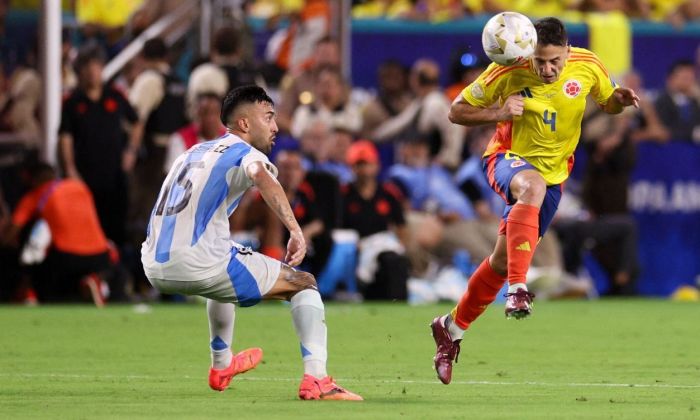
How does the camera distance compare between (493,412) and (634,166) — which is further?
(634,166)

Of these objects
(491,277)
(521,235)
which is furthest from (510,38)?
(491,277)

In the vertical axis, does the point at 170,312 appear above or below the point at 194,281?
below

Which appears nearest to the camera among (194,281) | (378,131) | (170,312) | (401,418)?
(401,418)

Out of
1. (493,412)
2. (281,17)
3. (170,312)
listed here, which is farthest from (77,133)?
(493,412)

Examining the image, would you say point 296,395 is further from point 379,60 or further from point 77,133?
point 379,60

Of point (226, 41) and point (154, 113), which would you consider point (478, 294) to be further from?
point (154, 113)

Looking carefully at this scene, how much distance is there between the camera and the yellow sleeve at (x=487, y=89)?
1016 cm

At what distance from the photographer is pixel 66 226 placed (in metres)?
17.1

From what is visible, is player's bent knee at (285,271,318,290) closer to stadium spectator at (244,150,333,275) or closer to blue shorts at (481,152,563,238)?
blue shorts at (481,152,563,238)

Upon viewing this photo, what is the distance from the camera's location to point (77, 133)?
17.6 meters

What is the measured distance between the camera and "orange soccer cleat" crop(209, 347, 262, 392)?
30.3 ft

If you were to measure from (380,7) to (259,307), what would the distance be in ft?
19.4

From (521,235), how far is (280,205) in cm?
201

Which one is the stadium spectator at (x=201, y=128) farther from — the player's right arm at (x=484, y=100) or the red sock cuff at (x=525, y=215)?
the red sock cuff at (x=525, y=215)
